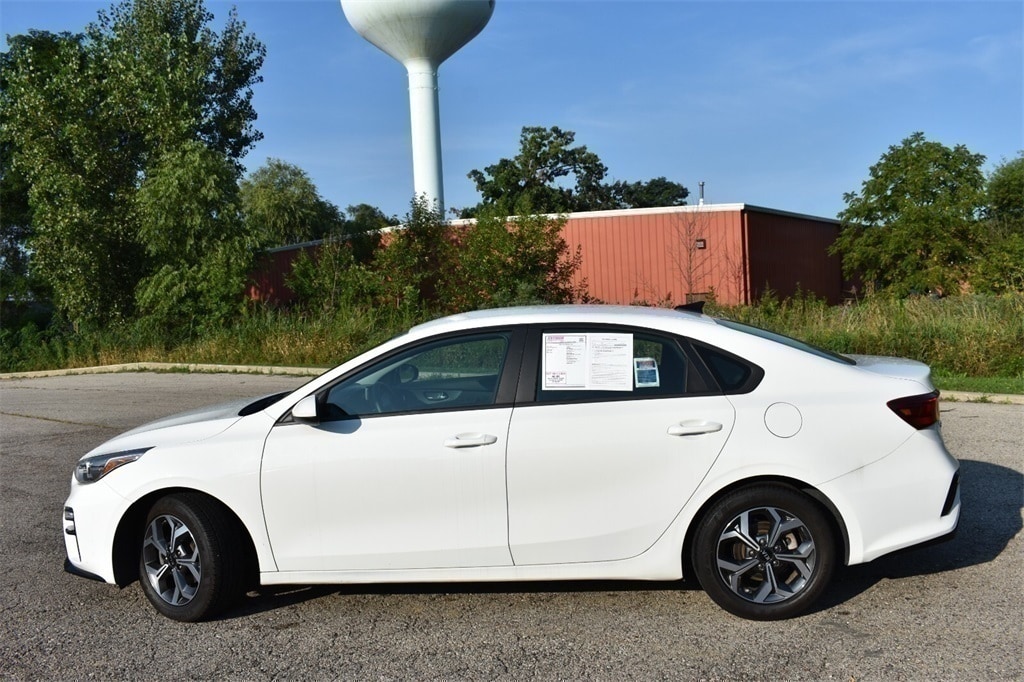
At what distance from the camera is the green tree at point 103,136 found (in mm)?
26000

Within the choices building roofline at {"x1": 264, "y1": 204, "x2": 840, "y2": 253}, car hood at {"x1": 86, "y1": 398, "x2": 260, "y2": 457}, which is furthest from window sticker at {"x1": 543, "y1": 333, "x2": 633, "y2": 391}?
building roofline at {"x1": 264, "y1": 204, "x2": 840, "y2": 253}

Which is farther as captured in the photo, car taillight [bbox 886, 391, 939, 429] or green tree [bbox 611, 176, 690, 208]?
green tree [bbox 611, 176, 690, 208]

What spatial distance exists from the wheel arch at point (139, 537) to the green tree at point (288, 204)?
43758 mm

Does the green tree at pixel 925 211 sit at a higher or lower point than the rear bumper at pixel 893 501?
higher

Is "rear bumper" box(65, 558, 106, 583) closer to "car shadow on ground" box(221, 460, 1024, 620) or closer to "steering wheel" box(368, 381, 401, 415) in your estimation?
"car shadow on ground" box(221, 460, 1024, 620)

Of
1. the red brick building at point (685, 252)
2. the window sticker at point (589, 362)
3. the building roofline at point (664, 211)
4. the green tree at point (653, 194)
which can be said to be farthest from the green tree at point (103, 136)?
the green tree at point (653, 194)

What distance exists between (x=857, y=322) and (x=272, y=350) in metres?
12.7

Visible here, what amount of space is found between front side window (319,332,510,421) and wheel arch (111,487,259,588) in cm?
75

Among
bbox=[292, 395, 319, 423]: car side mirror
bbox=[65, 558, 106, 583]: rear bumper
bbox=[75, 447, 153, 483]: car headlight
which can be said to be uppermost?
bbox=[292, 395, 319, 423]: car side mirror

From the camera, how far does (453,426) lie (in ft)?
15.8

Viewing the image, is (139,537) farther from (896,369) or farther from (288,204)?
(288,204)

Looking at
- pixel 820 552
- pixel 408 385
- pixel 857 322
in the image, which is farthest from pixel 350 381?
pixel 857 322

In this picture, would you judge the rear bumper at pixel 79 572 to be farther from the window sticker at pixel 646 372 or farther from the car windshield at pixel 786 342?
the car windshield at pixel 786 342

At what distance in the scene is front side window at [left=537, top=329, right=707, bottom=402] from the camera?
191 inches
